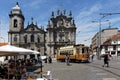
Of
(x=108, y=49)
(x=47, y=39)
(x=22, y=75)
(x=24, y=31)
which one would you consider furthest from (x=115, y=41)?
(x=22, y=75)

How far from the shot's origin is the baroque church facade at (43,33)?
98188 mm

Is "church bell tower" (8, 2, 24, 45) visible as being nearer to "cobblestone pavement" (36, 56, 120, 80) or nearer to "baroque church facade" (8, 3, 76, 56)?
"baroque church facade" (8, 3, 76, 56)

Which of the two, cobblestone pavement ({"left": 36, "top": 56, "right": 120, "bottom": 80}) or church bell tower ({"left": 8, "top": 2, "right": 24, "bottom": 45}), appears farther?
church bell tower ({"left": 8, "top": 2, "right": 24, "bottom": 45})

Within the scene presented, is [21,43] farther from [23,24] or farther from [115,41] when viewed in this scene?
[115,41]

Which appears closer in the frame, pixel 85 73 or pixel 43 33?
pixel 85 73

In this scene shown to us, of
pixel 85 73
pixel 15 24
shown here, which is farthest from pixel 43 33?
pixel 85 73

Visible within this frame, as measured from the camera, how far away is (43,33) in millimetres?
101500

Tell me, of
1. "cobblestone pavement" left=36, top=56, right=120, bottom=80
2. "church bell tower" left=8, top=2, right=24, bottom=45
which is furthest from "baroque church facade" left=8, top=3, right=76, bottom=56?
"cobblestone pavement" left=36, top=56, right=120, bottom=80

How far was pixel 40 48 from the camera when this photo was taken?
99688 millimetres

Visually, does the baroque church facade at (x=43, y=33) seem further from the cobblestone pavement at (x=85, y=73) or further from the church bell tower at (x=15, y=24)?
the cobblestone pavement at (x=85, y=73)

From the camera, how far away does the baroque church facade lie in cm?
9819

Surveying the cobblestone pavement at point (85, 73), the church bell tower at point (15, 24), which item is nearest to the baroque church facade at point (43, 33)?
the church bell tower at point (15, 24)

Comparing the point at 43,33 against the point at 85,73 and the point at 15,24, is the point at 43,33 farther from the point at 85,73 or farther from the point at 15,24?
the point at 85,73

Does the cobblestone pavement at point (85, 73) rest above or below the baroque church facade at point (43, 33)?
below
